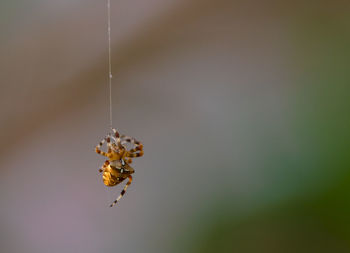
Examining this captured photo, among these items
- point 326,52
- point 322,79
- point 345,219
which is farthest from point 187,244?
point 326,52

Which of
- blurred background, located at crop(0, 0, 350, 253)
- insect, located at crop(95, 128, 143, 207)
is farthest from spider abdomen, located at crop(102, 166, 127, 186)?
blurred background, located at crop(0, 0, 350, 253)

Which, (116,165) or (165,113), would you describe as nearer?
(116,165)

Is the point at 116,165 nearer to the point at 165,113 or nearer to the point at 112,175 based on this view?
the point at 112,175

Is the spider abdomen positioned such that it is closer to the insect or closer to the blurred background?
the insect

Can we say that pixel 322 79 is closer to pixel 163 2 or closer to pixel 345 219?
pixel 345 219

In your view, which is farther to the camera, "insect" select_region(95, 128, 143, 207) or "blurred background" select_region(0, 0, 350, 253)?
"blurred background" select_region(0, 0, 350, 253)

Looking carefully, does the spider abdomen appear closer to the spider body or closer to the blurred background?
the spider body

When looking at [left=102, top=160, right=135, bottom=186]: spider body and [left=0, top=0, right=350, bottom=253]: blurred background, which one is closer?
[left=102, top=160, right=135, bottom=186]: spider body

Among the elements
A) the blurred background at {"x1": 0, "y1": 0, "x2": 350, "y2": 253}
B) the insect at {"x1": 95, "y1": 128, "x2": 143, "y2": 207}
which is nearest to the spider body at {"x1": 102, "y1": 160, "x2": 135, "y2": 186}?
the insect at {"x1": 95, "y1": 128, "x2": 143, "y2": 207}

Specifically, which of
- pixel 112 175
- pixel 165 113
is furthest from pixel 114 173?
pixel 165 113
